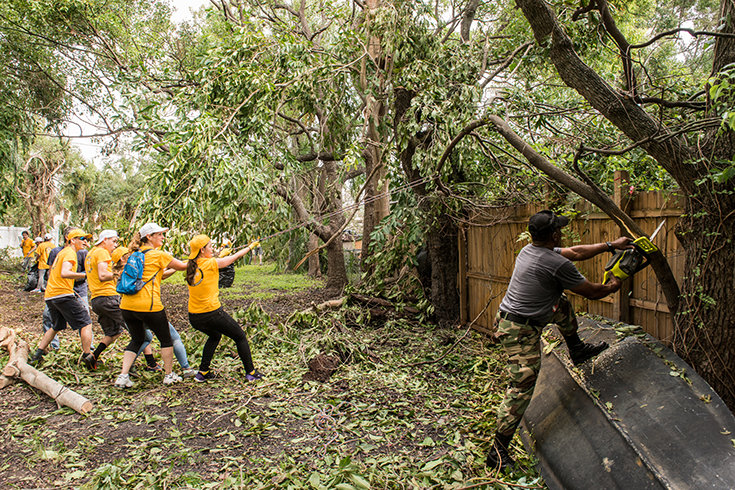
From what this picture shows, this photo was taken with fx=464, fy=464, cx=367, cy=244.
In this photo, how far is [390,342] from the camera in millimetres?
6414

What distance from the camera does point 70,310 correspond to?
5465mm

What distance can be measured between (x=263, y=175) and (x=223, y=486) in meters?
4.05

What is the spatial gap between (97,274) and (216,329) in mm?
1697

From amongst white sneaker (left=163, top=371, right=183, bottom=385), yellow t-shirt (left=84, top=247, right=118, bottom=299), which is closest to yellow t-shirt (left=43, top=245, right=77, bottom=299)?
yellow t-shirt (left=84, top=247, right=118, bottom=299)

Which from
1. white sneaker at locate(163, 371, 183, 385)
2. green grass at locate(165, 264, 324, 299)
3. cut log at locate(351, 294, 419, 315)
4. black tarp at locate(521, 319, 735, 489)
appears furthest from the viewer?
green grass at locate(165, 264, 324, 299)

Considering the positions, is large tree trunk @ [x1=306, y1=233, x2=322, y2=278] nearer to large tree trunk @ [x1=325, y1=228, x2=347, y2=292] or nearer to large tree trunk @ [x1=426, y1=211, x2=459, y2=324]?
large tree trunk @ [x1=325, y1=228, x2=347, y2=292]

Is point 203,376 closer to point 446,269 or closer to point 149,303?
point 149,303

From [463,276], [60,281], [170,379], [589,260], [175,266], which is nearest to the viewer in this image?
[589,260]

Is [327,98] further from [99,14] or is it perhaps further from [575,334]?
[99,14]

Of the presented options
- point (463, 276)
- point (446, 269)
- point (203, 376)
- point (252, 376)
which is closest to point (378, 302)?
point (446, 269)

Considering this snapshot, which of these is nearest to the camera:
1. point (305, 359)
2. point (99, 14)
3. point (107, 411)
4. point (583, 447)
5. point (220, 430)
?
point (583, 447)

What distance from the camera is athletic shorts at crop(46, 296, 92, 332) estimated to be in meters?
5.45

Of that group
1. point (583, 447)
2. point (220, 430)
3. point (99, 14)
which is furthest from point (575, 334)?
point (99, 14)

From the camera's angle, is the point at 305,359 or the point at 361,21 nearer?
the point at 305,359
